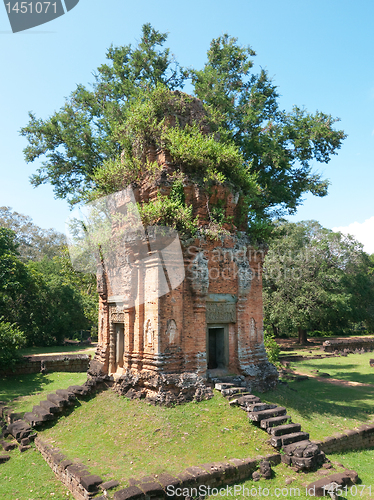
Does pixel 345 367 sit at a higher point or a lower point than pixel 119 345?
lower

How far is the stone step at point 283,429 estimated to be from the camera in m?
8.35

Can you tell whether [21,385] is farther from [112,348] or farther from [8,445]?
[8,445]

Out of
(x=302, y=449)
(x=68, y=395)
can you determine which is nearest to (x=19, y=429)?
(x=68, y=395)

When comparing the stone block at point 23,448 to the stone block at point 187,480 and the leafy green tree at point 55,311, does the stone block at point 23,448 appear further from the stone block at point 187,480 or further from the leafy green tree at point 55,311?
the leafy green tree at point 55,311

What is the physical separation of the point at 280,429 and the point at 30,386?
12.8 meters

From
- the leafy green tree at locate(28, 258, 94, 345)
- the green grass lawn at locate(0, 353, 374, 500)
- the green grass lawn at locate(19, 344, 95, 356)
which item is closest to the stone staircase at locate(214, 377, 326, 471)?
the green grass lawn at locate(0, 353, 374, 500)

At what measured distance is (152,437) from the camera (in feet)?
26.9

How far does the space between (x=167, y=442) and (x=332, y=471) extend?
3531 mm

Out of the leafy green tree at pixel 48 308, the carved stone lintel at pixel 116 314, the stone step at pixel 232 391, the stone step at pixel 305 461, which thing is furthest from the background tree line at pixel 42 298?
the stone step at pixel 305 461

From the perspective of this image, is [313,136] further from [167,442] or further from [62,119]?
[167,442]

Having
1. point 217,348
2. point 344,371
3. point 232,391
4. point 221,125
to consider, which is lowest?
point 344,371

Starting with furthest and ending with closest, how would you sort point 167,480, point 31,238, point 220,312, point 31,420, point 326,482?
point 31,238
point 220,312
point 31,420
point 326,482
point 167,480

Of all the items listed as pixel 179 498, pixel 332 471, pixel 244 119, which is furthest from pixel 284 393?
pixel 244 119

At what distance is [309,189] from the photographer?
58.1 feet
